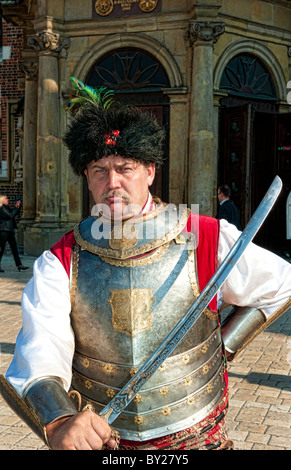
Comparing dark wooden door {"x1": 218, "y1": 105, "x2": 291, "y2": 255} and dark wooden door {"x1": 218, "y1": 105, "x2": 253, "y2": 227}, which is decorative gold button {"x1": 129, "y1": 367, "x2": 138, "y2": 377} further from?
dark wooden door {"x1": 218, "y1": 105, "x2": 291, "y2": 255}

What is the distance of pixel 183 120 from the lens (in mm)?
11781

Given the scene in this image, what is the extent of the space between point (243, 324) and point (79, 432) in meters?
0.95

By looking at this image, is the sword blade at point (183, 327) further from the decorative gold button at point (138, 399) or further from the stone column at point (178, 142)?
the stone column at point (178, 142)

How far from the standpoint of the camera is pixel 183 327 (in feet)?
6.23

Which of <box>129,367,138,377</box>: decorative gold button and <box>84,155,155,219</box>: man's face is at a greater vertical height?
<box>84,155,155,219</box>: man's face

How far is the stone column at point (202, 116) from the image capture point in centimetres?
1130

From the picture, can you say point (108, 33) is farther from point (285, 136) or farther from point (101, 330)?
point (101, 330)

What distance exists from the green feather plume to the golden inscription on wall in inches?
409

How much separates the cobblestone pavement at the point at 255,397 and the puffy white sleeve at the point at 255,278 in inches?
71.3

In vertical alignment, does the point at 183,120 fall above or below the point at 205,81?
below

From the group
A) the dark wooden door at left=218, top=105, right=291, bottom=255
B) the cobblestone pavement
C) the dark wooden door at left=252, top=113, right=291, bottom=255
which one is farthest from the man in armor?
the dark wooden door at left=252, top=113, right=291, bottom=255

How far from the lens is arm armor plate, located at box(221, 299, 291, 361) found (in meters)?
2.31

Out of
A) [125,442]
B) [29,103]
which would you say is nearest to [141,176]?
[125,442]

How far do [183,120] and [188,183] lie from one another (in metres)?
1.29
